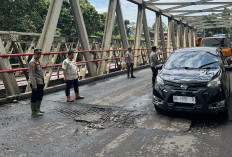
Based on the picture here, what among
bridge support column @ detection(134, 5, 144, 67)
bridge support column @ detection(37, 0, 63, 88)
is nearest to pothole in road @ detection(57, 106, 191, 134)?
bridge support column @ detection(37, 0, 63, 88)

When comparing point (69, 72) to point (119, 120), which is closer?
point (119, 120)

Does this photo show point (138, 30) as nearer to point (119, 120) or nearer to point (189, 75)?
point (189, 75)

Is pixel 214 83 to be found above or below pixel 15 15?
below

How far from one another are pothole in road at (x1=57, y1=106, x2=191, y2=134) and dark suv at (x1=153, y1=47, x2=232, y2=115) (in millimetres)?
307

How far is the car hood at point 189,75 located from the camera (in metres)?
4.29

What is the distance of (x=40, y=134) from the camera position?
379 cm

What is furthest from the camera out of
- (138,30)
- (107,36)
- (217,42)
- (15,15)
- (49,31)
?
(15,15)

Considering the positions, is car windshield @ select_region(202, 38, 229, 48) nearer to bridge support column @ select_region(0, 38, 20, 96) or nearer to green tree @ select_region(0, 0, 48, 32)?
bridge support column @ select_region(0, 38, 20, 96)

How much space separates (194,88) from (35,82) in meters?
3.45

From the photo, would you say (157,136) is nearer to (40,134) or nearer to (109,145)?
(109,145)

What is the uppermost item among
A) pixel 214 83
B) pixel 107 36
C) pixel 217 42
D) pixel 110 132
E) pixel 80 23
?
pixel 80 23

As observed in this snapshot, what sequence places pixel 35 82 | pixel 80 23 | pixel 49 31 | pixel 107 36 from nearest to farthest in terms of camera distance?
pixel 35 82 → pixel 49 31 → pixel 80 23 → pixel 107 36

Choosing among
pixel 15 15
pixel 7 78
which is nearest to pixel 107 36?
pixel 7 78

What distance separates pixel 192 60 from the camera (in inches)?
212
